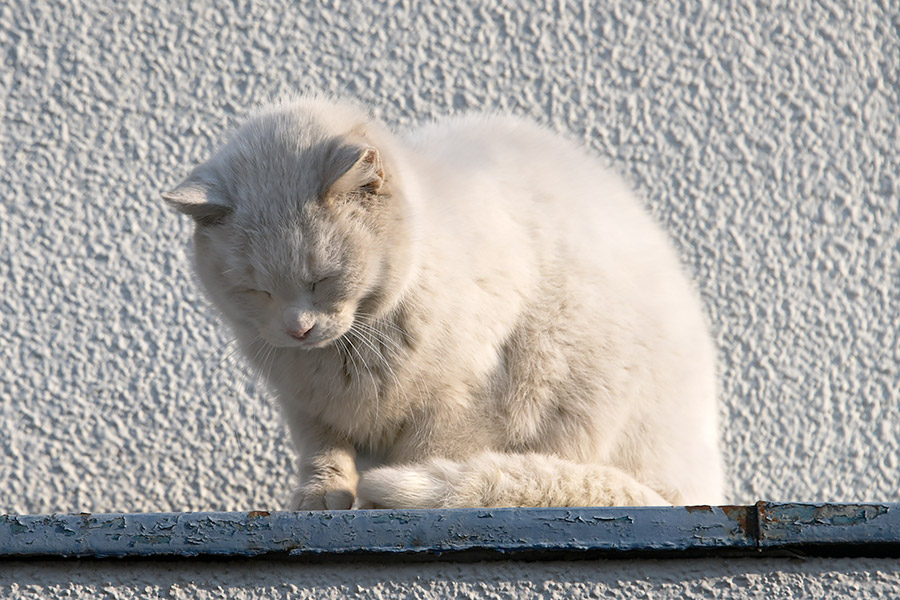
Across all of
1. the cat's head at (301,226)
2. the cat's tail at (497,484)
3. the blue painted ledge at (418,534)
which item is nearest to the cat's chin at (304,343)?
the cat's head at (301,226)

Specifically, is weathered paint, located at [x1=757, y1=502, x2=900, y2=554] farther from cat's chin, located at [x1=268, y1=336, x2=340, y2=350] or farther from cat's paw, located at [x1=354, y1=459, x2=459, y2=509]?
cat's chin, located at [x1=268, y1=336, x2=340, y2=350]

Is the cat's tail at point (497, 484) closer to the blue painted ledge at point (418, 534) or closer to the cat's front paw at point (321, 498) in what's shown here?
the cat's front paw at point (321, 498)

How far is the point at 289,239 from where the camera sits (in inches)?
46.4

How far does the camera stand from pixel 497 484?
1.20 metres

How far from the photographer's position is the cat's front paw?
4.24 feet

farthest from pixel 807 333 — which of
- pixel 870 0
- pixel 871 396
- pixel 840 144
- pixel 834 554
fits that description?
pixel 834 554

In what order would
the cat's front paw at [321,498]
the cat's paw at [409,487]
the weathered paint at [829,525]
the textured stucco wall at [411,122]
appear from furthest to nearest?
the textured stucco wall at [411,122] < the cat's front paw at [321,498] < the cat's paw at [409,487] < the weathered paint at [829,525]

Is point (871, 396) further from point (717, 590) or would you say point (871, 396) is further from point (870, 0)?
point (717, 590)

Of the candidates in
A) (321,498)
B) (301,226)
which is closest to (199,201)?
(301,226)

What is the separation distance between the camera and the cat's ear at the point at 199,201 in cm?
118

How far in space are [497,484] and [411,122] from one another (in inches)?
34.9

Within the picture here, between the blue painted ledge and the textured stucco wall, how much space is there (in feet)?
2.96

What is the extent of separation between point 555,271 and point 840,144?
0.85 meters

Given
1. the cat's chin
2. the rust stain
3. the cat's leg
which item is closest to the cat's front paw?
the cat's leg
